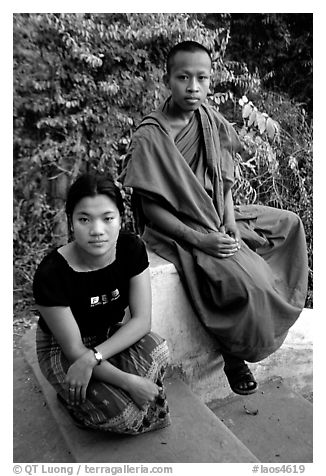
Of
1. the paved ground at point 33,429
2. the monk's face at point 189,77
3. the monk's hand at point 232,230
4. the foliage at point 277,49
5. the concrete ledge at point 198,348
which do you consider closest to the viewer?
the paved ground at point 33,429

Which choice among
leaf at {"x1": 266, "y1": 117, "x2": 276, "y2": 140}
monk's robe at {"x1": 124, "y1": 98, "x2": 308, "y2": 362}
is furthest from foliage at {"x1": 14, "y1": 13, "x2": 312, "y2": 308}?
monk's robe at {"x1": 124, "y1": 98, "x2": 308, "y2": 362}

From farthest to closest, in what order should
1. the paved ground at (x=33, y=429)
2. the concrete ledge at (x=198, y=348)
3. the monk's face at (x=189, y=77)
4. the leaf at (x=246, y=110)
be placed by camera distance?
the leaf at (x=246, y=110), the concrete ledge at (x=198, y=348), the monk's face at (x=189, y=77), the paved ground at (x=33, y=429)

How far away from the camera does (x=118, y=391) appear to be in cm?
131

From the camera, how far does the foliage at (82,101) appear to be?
3.22m

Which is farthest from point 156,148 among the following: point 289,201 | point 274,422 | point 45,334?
point 289,201

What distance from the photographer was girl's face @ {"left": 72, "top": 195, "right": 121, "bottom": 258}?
1299mm

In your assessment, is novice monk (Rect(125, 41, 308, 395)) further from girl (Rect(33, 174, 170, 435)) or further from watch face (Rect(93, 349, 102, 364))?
watch face (Rect(93, 349, 102, 364))

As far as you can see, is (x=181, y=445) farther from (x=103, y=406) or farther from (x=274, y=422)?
(x=274, y=422)

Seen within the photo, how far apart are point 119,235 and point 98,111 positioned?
2210 mm

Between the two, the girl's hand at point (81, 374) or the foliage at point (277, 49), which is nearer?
the girl's hand at point (81, 374)

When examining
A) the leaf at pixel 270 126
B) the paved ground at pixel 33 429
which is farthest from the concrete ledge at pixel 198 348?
the leaf at pixel 270 126

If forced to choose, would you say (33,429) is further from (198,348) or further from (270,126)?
(270,126)

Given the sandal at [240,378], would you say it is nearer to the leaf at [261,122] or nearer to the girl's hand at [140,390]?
the girl's hand at [140,390]

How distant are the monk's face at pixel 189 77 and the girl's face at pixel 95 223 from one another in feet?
2.28
